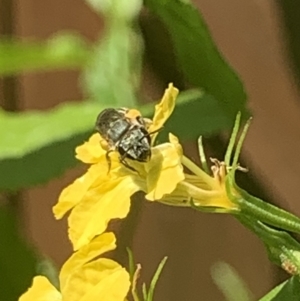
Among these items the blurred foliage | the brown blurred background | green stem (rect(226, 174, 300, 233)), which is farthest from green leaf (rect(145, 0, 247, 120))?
the brown blurred background

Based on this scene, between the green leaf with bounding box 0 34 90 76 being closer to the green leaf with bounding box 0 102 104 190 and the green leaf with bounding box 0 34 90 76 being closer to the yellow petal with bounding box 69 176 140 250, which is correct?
the green leaf with bounding box 0 102 104 190

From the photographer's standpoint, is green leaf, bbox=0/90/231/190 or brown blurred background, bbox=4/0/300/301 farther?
Result: brown blurred background, bbox=4/0/300/301

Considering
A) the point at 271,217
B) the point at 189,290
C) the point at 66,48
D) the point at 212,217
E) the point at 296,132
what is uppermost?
the point at 271,217

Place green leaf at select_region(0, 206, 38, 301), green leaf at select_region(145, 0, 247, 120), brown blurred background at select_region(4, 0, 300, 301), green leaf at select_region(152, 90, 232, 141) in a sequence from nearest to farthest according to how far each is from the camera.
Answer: green leaf at select_region(145, 0, 247, 120), green leaf at select_region(152, 90, 232, 141), green leaf at select_region(0, 206, 38, 301), brown blurred background at select_region(4, 0, 300, 301)

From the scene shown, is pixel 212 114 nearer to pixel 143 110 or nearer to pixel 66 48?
pixel 143 110

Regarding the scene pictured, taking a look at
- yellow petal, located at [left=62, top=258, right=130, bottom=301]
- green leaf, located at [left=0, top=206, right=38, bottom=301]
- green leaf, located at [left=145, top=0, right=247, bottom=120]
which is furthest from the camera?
green leaf, located at [left=0, top=206, right=38, bottom=301]

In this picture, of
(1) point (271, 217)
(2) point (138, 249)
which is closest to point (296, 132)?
(2) point (138, 249)
